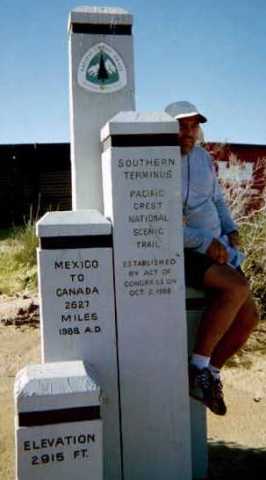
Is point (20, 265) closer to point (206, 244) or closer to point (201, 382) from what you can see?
point (206, 244)

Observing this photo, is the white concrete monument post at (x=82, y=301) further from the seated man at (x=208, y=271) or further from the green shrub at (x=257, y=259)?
the green shrub at (x=257, y=259)

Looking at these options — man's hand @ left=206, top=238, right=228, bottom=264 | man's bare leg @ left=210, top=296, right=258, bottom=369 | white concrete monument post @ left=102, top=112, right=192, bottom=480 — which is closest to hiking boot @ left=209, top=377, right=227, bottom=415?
white concrete monument post @ left=102, top=112, right=192, bottom=480

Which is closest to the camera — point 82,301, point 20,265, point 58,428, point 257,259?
point 58,428

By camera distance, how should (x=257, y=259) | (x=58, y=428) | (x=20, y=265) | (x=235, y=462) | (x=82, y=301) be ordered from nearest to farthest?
(x=58, y=428) → (x=82, y=301) → (x=235, y=462) → (x=257, y=259) → (x=20, y=265)

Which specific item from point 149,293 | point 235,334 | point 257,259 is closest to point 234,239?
point 235,334

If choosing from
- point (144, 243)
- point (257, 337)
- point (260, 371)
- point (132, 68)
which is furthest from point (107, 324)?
point (257, 337)

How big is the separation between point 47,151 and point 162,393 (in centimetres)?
1467

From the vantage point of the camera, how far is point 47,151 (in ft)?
55.6

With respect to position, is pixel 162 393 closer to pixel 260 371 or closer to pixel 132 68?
pixel 132 68

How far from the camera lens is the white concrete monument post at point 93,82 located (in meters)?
3.30

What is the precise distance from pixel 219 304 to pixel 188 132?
1036 millimetres

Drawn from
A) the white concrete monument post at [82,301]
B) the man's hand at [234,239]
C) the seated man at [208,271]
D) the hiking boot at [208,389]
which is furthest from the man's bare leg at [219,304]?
the white concrete monument post at [82,301]

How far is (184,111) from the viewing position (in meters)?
3.25

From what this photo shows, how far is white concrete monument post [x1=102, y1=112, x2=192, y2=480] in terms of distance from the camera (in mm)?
2891
